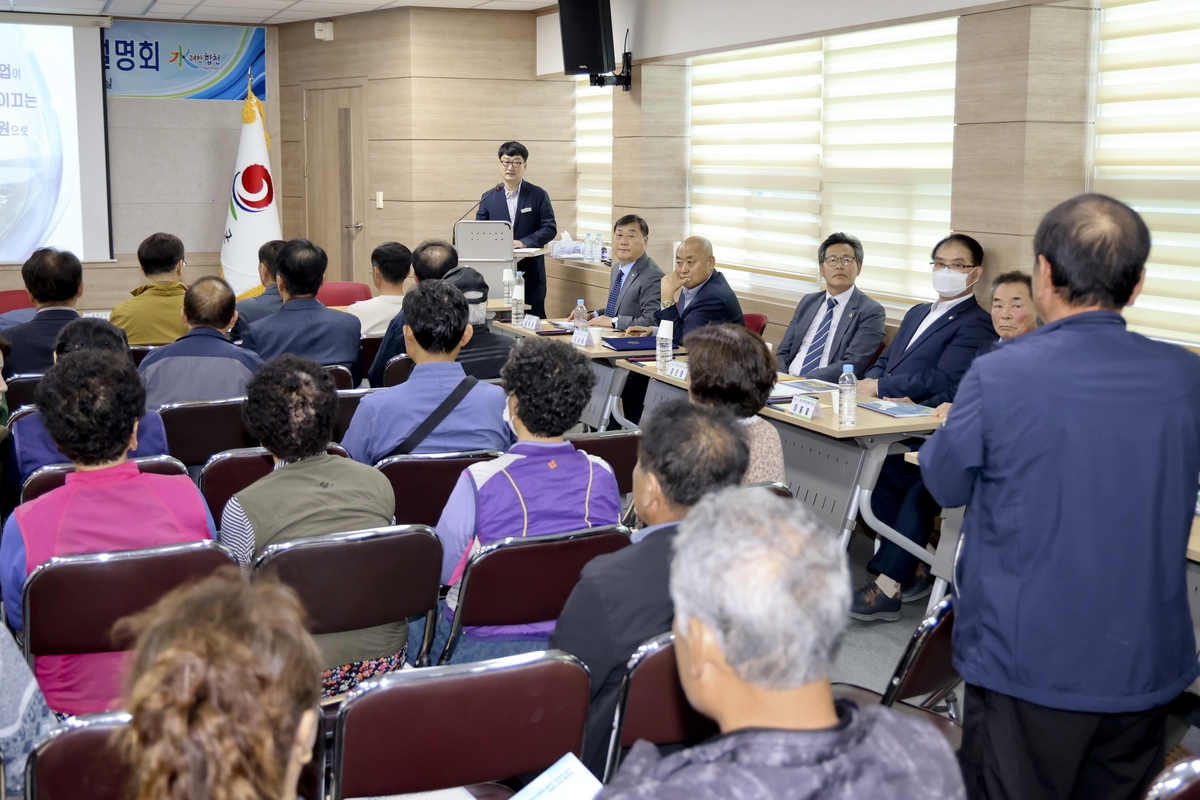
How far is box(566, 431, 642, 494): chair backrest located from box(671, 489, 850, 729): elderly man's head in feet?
7.32

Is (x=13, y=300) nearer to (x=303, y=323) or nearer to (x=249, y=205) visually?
(x=249, y=205)

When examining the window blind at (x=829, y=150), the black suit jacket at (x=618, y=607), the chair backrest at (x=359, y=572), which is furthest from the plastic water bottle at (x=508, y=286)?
the black suit jacket at (x=618, y=607)

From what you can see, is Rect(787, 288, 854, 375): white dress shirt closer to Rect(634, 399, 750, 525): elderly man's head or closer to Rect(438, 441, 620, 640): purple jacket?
Rect(438, 441, 620, 640): purple jacket

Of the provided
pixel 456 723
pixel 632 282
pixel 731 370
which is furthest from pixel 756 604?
pixel 632 282

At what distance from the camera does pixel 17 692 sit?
1654 mm

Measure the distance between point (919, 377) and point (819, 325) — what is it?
2.71ft

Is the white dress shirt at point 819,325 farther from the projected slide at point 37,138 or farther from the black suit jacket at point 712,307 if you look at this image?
the projected slide at point 37,138

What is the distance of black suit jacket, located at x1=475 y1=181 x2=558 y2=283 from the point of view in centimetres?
866

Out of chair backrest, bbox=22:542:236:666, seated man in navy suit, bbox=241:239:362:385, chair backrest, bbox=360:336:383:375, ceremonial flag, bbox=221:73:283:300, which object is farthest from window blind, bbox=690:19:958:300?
chair backrest, bbox=22:542:236:666

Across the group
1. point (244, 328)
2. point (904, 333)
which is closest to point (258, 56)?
point (244, 328)

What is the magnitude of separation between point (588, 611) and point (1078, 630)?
→ 0.86m

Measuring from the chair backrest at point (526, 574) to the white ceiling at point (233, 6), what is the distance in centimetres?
754

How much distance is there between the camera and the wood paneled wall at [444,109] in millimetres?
9414

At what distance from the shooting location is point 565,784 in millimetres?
1600
